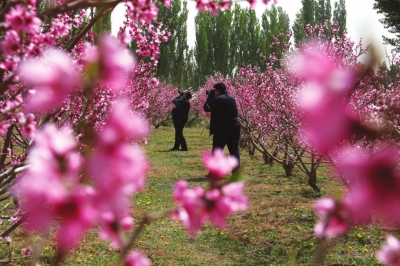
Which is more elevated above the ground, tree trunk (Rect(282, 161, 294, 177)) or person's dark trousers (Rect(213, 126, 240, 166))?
person's dark trousers (Rect(213, 126, 240, 166))

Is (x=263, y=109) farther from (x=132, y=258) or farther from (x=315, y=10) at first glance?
(x=315, y=10)

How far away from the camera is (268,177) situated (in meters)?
8.39

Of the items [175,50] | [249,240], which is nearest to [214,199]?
[249,240]

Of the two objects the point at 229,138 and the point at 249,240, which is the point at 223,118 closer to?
the point at 229,138

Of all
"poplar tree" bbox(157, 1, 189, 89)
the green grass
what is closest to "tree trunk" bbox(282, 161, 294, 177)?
the green grass

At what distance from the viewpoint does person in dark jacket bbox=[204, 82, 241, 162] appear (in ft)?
23.7

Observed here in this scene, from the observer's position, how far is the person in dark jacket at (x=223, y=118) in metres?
7.21

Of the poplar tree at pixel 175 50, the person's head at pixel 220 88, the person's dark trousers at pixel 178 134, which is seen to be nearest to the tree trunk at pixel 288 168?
the person's head at pixel 220 88

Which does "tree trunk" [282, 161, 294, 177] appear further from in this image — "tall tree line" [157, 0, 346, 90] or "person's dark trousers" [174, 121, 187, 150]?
"tall tree line" [157, 0, 346, 90]

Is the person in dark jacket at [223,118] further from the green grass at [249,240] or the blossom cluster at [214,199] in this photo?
the blossom cluster at [214,199]

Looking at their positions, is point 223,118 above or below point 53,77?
below

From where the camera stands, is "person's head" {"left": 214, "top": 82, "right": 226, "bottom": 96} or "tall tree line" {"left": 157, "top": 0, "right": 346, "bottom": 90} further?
"tall tree line" {"left": 157, "top": 0, "right": 346, "bottom": 90}

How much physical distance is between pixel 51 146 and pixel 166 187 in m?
7.21

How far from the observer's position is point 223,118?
7.37 meters
